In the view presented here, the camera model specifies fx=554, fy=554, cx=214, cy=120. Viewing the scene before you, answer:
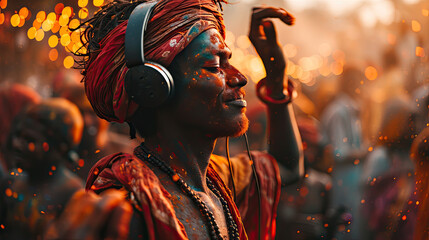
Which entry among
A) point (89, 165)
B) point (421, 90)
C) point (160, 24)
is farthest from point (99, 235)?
point (421, 90)

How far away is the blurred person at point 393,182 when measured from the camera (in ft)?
5.75

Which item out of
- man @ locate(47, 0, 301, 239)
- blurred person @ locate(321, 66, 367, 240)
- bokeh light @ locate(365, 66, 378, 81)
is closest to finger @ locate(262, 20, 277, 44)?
man @ locate(47, 0, 301, 239)

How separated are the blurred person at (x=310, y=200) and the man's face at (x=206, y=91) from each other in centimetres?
121

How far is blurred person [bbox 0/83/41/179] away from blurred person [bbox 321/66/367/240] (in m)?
2.13

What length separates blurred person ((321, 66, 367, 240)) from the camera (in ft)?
11.3

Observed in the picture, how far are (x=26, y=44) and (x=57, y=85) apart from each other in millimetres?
156

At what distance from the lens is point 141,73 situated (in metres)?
1.09

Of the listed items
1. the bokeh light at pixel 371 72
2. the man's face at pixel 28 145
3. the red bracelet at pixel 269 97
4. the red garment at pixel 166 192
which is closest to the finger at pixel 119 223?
the red garment at pixel 166 192

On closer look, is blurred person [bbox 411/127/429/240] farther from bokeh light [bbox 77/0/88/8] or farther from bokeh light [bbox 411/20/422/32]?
bokeh light [bbox 77/0/88/8]

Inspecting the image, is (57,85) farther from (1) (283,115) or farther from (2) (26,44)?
(1) (283,115)

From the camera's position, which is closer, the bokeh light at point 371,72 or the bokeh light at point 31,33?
the bokeh light at point 31,33

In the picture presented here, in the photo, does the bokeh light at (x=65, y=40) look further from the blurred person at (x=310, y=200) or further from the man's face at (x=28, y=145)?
the blurred person at (x=310, y=200)

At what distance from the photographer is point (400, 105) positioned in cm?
312

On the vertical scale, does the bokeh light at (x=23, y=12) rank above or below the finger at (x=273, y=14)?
above
